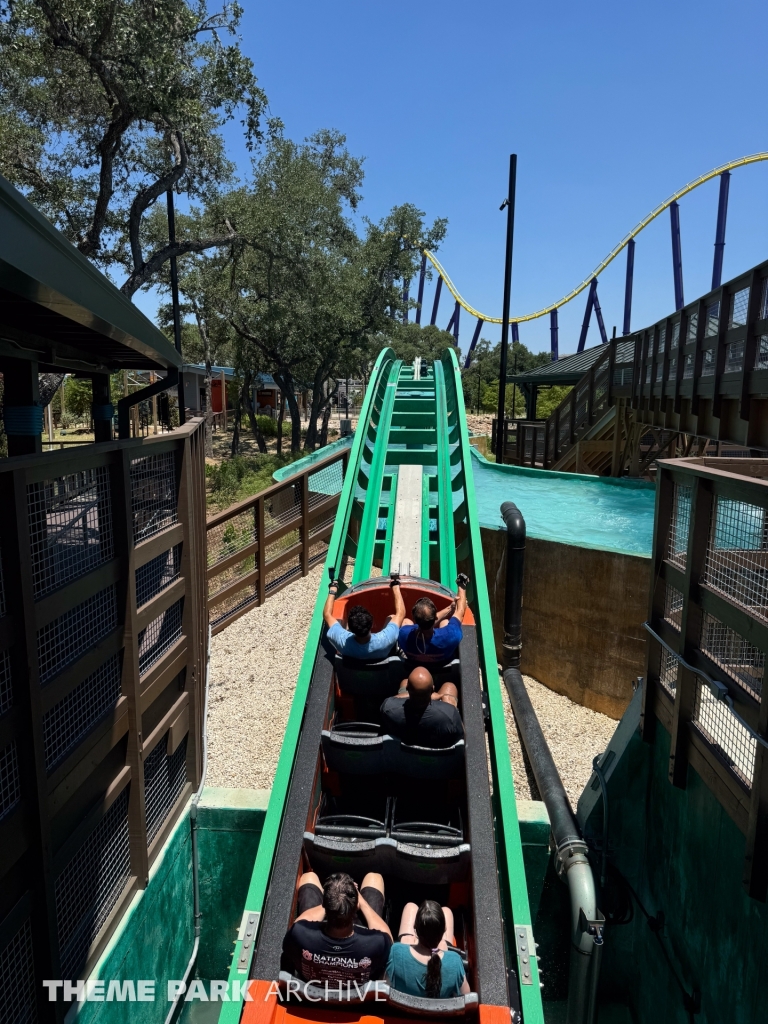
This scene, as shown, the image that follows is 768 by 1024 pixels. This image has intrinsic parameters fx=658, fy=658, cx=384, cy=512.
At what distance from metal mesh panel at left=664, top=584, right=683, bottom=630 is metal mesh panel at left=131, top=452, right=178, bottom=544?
124 inches

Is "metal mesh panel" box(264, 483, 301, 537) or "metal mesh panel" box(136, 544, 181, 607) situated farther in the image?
"metal mesh panel" box(264, 483, 301, 537)

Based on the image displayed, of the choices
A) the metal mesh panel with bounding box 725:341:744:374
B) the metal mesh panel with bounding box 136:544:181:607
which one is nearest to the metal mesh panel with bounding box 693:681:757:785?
the metal mesh panel with bounding box 136:544:181:607

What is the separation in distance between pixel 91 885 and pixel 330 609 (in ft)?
6.73

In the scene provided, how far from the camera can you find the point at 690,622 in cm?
345

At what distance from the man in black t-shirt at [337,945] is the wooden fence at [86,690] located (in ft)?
3.68

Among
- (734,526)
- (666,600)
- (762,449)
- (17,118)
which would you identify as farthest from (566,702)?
(17,118)

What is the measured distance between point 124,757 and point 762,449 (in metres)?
5.66

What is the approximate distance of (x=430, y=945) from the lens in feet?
8.09

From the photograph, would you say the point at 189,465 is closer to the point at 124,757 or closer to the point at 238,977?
the point at 124,757

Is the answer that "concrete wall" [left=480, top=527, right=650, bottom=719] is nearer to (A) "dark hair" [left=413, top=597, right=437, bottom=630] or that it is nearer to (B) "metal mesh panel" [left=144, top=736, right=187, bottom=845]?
(A) "dark hair" [left=413, top=597, right=437, bottom=630]

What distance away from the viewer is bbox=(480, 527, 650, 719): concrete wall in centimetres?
734

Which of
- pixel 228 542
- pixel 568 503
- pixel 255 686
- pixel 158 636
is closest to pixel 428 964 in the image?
pixel 158 636

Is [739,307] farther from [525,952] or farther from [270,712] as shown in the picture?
[270,712]

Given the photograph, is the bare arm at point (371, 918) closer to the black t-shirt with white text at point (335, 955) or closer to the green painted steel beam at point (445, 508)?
the black t-shirt with white text at point (335, 955)
